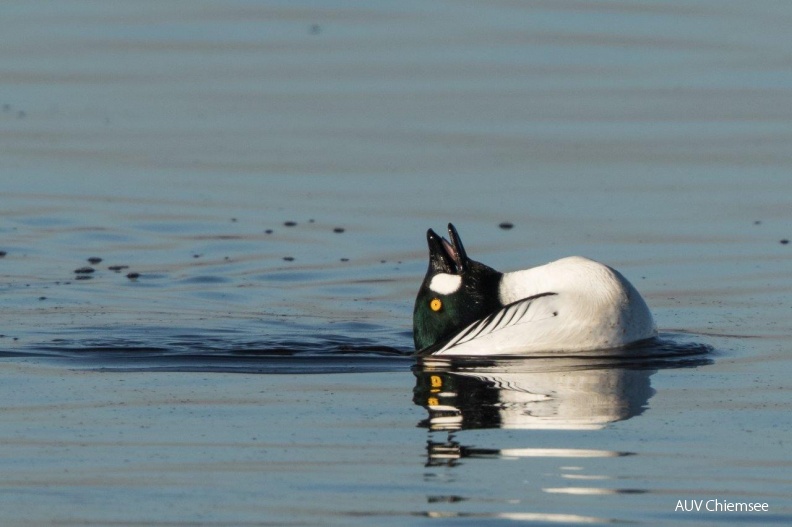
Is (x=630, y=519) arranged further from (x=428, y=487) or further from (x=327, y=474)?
(x=327, y=474)

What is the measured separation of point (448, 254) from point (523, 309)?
0.66 m

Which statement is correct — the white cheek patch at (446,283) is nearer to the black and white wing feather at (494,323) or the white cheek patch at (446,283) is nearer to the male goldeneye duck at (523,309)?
→ the male goldeneye duck at (523,309)

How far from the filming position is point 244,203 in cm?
1529

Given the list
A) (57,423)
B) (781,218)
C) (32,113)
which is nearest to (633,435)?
(57,423)

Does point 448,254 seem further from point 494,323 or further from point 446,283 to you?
point 494,323

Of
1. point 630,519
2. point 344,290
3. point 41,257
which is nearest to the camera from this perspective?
point 630,519

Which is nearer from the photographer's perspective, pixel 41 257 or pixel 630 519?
pixel 630 519

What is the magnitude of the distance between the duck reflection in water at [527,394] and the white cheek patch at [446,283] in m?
0.53

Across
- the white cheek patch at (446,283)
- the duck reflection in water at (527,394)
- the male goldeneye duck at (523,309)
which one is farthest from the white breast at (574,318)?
the white cheek patch at (446,283)

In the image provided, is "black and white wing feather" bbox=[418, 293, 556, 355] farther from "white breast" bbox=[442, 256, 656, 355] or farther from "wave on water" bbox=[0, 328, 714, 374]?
"wave on water" bbox=[0, 328, 714, 374]

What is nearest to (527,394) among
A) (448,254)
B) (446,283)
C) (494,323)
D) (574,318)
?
(574,318)

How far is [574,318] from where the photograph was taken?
33.8ft

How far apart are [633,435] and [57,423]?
9.26ft

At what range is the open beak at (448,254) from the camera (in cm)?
1071
